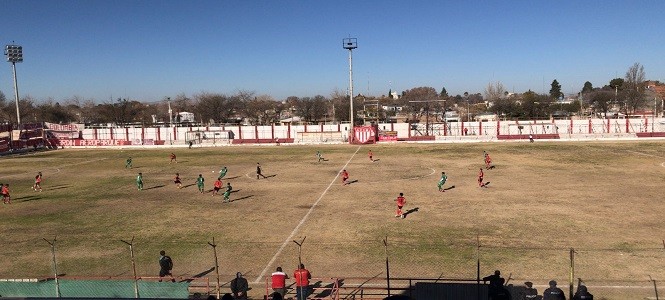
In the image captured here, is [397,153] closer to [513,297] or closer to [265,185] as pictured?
[265,185]

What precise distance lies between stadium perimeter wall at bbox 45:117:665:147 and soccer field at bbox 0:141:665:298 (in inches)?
1140

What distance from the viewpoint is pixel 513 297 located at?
13180mm

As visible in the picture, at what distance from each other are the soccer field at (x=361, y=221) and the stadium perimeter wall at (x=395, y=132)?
29.0 m

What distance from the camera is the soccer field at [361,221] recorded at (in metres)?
17.5

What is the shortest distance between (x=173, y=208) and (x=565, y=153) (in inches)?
1737

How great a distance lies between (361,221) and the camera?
2409 centimetres

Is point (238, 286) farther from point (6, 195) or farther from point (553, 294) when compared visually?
point (6, 195)

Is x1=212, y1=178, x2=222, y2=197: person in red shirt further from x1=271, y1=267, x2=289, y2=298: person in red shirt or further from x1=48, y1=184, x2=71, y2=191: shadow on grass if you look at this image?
x1=271, y1=267, x2=289, y2=298: person in red shirt

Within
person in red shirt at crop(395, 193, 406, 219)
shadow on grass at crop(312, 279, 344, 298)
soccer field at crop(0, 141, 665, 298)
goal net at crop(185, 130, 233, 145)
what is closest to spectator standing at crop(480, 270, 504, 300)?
soccer field at crop(0, 141, 665, 298)

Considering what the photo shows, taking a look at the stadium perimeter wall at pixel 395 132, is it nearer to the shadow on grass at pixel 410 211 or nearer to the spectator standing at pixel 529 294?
the shadow on grass at pixel 410 211

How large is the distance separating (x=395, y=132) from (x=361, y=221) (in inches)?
2227

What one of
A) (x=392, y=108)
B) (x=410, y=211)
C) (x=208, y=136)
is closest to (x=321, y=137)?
(x=208, y=136)

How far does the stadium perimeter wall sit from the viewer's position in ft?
241

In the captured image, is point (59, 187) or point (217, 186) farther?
point (59, 187)
